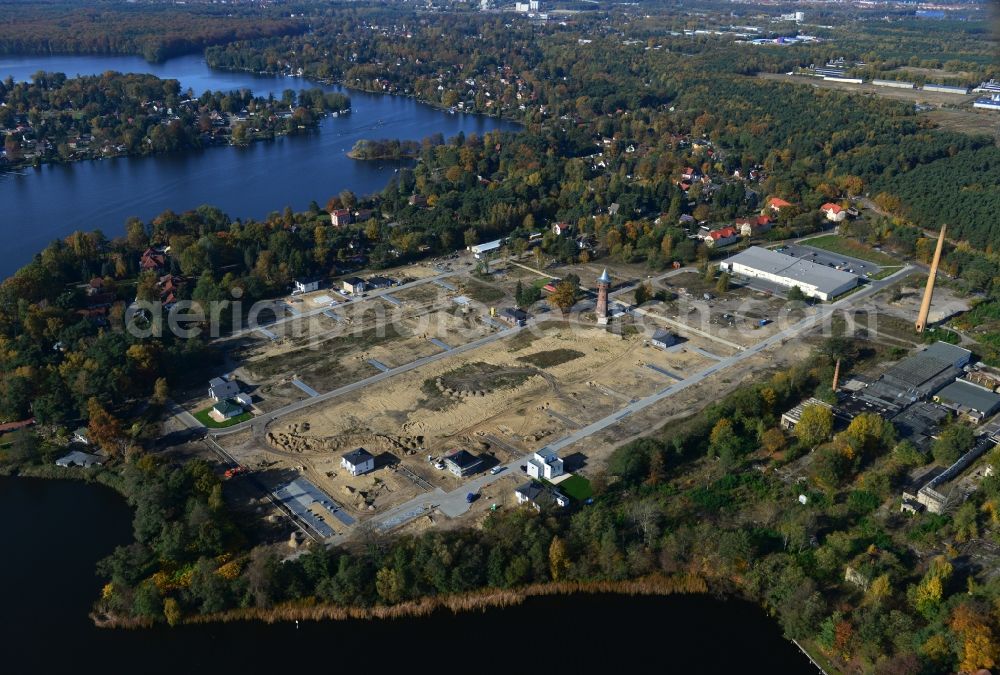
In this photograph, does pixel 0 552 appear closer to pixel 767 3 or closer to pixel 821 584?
pixel 821 584

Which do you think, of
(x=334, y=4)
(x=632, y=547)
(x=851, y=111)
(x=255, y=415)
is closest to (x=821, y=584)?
(x=632, y=547)

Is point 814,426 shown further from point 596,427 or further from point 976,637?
point 976,637

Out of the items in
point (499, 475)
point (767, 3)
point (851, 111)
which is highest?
point (767, 3)

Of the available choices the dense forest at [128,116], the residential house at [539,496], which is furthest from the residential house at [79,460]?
the dense forest at [128,116]

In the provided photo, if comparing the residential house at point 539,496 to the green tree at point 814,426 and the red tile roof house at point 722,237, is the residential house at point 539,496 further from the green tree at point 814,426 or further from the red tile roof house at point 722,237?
the red tile roof house at point 722,237

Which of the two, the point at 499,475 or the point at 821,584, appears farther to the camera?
the point at 499,475

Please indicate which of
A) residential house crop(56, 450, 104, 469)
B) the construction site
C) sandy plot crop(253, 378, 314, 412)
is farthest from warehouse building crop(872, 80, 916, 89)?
residential house crop(56, 450, 104, 469)

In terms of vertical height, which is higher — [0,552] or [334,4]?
[334,4]
